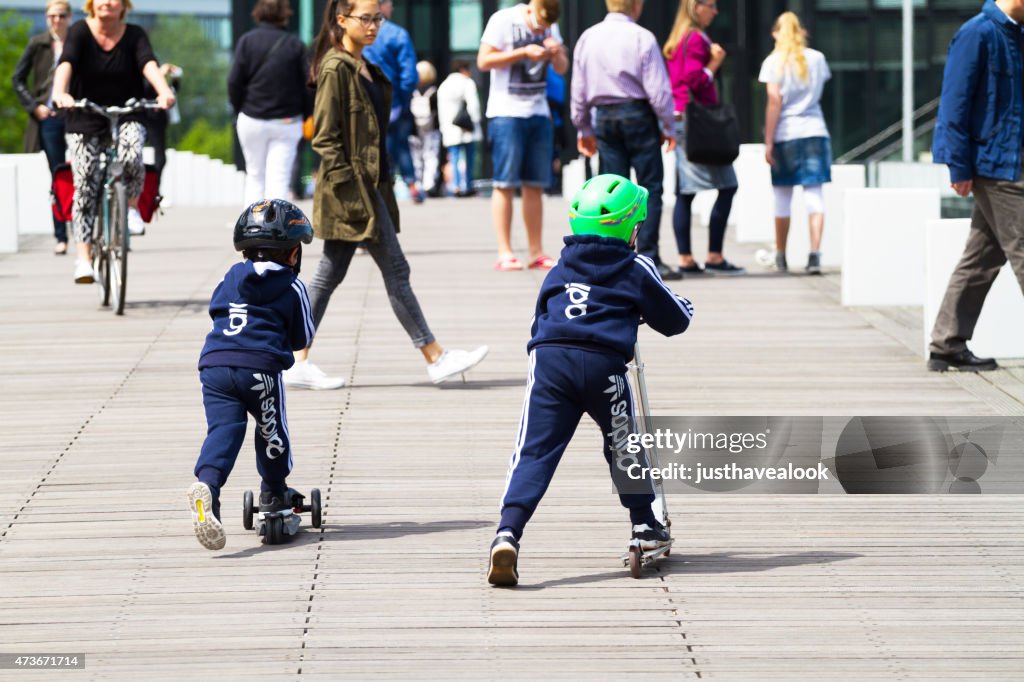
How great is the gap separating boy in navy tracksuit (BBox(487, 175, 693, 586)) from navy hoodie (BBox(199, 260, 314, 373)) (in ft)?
3.00

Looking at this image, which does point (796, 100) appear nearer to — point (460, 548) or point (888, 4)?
point (460, 548)

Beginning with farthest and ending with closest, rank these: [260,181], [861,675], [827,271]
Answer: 1. [827,271]
2. [260,181]
3. [861,675]

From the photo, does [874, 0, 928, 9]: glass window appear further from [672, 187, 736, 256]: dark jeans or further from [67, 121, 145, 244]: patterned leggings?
[67, 121, 145, 244]: patterned leggings

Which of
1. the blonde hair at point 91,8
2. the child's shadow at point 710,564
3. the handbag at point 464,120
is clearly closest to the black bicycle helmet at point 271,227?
the child's shadow at point 710,564

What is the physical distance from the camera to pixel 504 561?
539 cm

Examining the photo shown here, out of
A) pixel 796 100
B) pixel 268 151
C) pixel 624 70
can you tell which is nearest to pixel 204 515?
pixel 624 70

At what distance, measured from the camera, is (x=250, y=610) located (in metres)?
5.23

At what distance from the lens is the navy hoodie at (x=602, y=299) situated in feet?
18.2

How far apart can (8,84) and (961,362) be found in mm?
95169

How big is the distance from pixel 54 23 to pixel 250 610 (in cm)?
1211

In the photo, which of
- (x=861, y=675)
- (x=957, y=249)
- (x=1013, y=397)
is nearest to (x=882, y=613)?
(x=861, y=675)

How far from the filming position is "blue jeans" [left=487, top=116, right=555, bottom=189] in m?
13.6

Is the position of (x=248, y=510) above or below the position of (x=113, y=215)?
below

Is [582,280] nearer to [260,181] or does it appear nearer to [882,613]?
[882,613]
